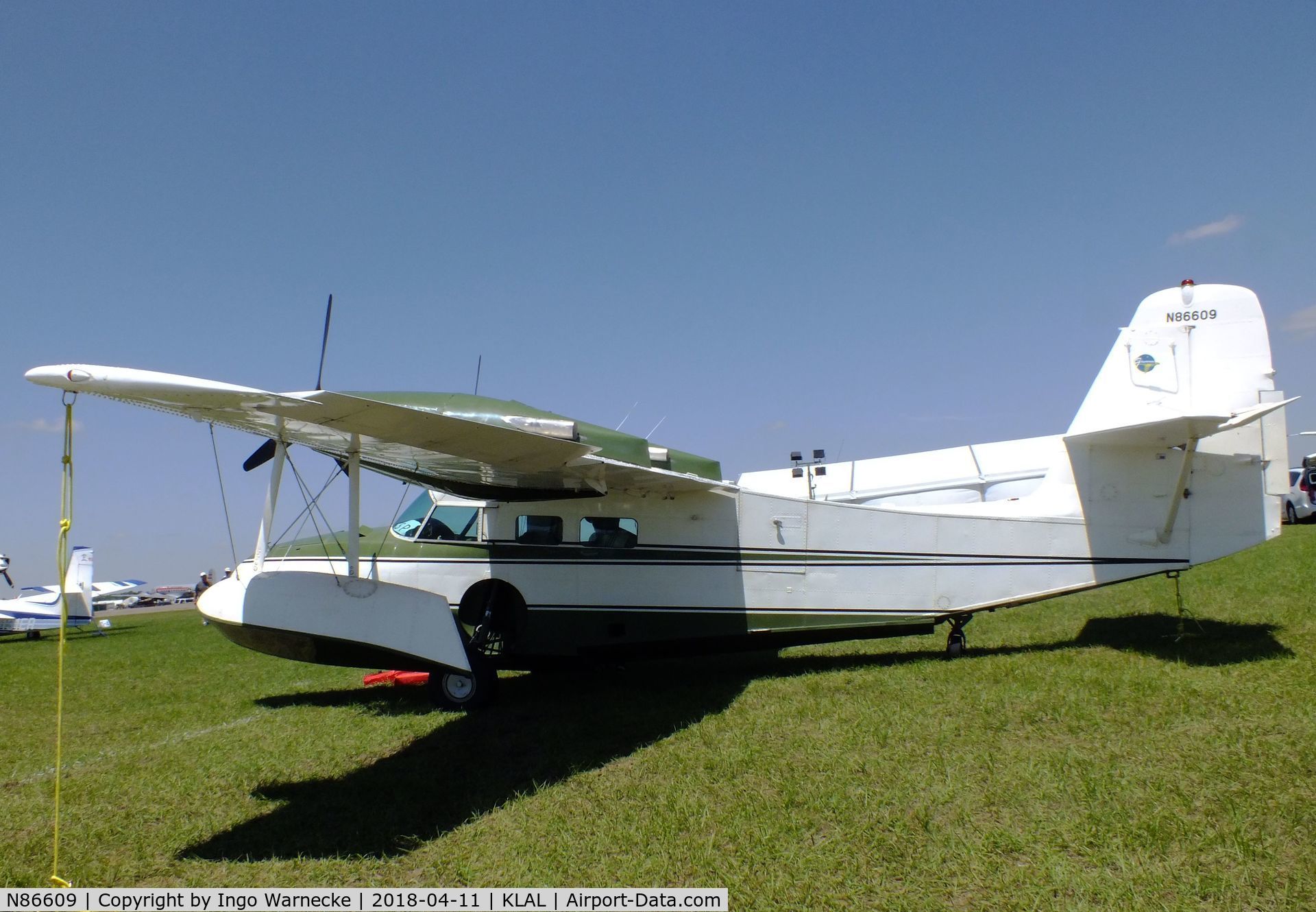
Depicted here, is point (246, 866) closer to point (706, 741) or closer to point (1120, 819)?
point (706, 741)

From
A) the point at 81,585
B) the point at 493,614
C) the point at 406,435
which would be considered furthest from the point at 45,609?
the point at 406,435

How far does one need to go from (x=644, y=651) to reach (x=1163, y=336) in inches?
237

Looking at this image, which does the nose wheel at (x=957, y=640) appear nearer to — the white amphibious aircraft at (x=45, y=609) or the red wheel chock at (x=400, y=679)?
the red wheel chock at (x=400, y=679)

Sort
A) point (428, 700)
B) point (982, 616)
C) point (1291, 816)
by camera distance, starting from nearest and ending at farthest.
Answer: point (1291, 816)
point (428, 700)
point (982, 616)

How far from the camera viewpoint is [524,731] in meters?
6.86

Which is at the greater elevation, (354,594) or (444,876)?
(354,594)

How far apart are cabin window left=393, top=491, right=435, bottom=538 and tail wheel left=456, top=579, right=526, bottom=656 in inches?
37.6

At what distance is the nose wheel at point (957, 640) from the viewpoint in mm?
8172

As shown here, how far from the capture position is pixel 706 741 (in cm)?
591

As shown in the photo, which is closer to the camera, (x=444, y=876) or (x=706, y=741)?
(x=444, y=876)

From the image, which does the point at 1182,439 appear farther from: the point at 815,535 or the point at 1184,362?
the point at 815,535

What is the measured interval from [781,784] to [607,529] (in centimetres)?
368

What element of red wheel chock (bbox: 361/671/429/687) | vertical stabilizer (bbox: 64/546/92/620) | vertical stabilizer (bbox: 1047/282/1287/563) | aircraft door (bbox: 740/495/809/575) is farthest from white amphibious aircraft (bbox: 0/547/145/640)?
vertical stabilizer (bbox: 1047/282/1287/563)

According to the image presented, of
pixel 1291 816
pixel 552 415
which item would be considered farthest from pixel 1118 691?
pixel 552 415
